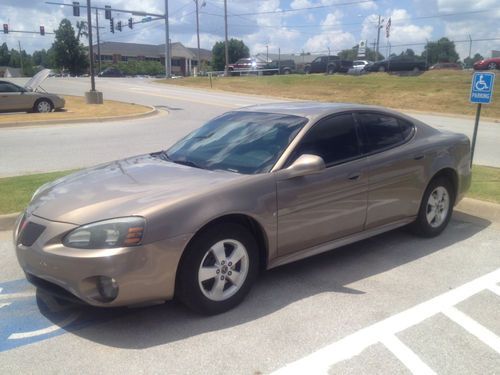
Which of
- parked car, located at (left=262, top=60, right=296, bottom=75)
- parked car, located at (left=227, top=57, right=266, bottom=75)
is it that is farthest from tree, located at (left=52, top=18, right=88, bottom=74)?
parked car, located at (left=262, top=60, right=296, bottom=75)

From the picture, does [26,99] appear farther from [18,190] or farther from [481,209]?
[481,209]

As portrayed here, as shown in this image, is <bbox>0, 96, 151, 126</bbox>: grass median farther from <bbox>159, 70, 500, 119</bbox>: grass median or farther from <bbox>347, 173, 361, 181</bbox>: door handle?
<bbox>347, 173, 361, 181</bbox>: door handle

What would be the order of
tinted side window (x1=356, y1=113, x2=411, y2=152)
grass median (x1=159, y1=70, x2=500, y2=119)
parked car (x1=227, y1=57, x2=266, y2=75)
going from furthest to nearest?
parked car (x1=227, y1=57, x2=266, y2=75)
grass median (x1=159, y1=70, x2=500, y2=119)
tinted side window (x1=356, y1=113, x2=411, y2=152)

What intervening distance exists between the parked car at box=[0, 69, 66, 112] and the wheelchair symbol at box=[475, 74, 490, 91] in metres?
16.4


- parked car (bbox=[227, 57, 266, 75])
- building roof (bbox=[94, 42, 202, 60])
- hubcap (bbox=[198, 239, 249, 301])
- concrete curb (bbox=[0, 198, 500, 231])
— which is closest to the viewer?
hubcap (bbox=[198, 239, 249, 301])

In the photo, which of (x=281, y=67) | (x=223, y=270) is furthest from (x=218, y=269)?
(x=281, y=67)

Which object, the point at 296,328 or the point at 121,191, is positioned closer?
the point at 296,328

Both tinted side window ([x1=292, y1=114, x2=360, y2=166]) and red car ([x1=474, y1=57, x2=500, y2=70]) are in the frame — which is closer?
tinted side window ([x1=292, y1=114, x2=360, y2=166])

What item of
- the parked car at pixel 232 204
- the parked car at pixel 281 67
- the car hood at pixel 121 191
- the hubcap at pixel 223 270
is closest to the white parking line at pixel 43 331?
the parked car at pixel 232 204

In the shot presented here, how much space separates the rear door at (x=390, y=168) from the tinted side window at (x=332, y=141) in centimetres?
16

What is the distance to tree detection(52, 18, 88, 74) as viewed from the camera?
2849 inches

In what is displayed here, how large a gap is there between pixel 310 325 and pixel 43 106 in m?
18.5

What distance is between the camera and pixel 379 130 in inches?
197

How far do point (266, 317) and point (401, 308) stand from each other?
106 centimetres
